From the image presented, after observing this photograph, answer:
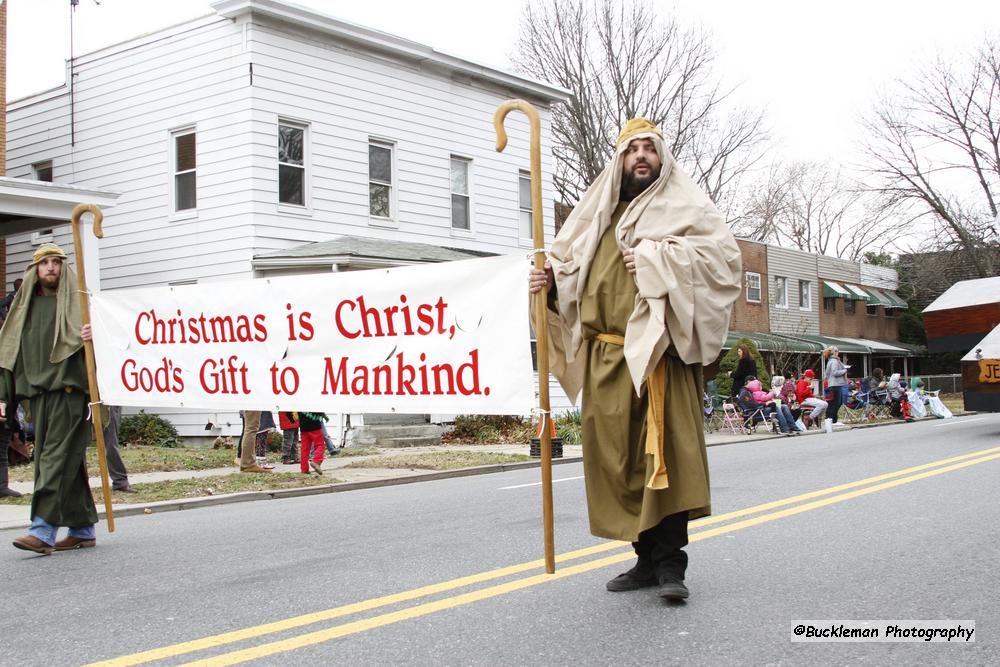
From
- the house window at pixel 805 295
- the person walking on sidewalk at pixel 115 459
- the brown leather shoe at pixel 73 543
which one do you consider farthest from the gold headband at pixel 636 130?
the house window at pixel 805 295

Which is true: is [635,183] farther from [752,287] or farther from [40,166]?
[752,287]

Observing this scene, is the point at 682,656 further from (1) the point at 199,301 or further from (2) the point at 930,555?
(1) the point at 199,301

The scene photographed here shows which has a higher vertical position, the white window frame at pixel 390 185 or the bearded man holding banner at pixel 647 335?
the white window frame at pixel 390 185

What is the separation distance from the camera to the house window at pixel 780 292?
1668 inches

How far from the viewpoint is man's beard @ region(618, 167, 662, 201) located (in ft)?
16.6

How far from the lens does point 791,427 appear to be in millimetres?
22141

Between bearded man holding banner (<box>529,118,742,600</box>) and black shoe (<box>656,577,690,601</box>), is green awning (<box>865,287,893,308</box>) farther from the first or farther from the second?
black shoe (<box>656,577,690,601</box>)

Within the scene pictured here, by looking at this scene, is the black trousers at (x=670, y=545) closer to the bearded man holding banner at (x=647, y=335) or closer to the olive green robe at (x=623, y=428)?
the bearded man holding banner at (x=647, y=335)

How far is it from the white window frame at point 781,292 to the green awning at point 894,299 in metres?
10.2

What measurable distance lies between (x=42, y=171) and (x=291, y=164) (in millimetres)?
6946

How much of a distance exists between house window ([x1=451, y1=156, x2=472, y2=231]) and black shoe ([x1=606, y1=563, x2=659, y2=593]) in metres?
17.7

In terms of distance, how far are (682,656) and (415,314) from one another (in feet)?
9.24

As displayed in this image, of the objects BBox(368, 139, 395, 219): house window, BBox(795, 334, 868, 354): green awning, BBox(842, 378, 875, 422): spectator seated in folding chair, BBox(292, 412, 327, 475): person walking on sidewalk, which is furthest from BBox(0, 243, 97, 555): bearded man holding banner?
BBox(795, 334, 868, 354): green awning

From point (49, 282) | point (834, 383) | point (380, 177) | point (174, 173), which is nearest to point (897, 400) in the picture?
point (834, 383)
